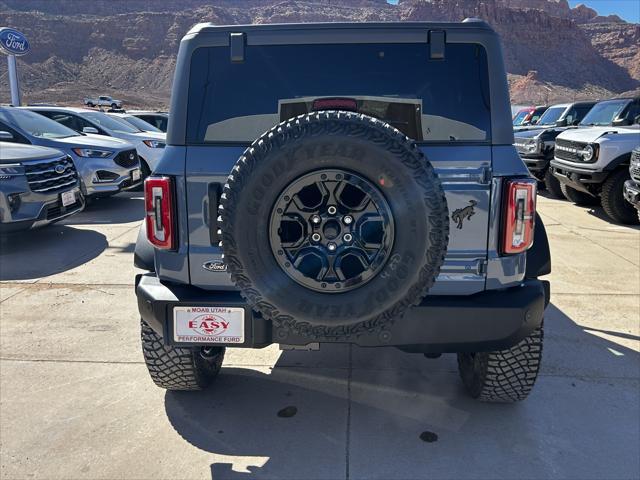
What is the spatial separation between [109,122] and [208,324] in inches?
403

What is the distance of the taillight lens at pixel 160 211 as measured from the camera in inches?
101

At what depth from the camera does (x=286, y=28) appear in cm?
260

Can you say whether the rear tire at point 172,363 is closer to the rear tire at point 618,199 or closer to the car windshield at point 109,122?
the rear tire at point 618,199

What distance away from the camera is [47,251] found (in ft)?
22.0

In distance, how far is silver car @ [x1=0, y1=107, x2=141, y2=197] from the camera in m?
8.23

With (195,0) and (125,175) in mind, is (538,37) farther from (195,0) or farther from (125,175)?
(125,175)

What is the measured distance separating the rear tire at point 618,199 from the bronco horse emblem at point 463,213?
7.12 m

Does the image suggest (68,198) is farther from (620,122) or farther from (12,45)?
(12,45)

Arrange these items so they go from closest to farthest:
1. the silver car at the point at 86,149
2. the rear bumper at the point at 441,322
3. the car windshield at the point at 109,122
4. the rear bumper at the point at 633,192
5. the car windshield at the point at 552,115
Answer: the rear bumper at the point at 441,322, the rear bumper at the point at 633,192, the silver car at the point at 86,149, the car windshield at the point at 109,122, the car windshield at the point at 552,115

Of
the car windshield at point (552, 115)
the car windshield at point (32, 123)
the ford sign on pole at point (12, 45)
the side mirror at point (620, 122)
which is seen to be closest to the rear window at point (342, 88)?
the car windshield at point (32, 123)

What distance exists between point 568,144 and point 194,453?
8701mm

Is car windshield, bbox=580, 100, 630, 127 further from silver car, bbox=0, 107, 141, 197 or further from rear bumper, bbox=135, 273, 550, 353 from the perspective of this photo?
rear bumper, bbox=135, 273, 550, 353

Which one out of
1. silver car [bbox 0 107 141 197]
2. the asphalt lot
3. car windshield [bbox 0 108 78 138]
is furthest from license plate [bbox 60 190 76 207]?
the asphalt lot

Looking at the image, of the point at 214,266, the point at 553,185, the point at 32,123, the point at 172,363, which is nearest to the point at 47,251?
the point at 32,123
